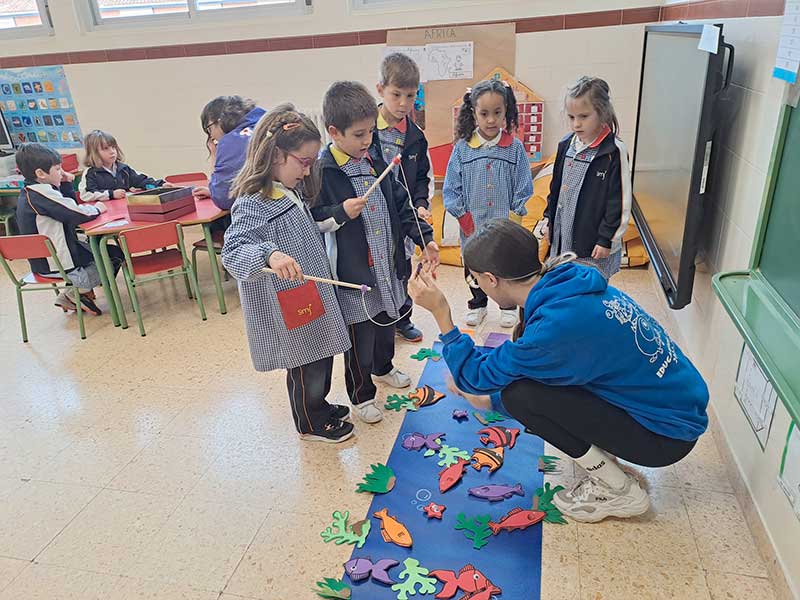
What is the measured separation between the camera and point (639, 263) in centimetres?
362

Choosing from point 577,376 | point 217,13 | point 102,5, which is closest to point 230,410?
point 577,376

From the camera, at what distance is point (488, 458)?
2.03m

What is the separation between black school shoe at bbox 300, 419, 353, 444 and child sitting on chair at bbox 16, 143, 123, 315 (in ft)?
6.46

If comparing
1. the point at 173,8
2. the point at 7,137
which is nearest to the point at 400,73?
the point at 173,8

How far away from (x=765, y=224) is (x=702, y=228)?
719 mm

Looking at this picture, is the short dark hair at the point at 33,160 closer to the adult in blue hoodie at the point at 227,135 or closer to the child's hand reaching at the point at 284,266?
the adult in blue hoodie at the point at 227,135

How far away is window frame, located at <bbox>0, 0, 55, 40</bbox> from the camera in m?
4.57

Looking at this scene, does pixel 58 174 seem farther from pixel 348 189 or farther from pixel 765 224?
pixel 765 224

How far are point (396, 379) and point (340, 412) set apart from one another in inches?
13.8

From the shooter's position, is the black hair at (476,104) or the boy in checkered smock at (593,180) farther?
the black hair at (476,104)

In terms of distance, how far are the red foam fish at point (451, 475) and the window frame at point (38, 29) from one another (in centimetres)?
475

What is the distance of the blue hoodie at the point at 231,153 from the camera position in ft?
10.2

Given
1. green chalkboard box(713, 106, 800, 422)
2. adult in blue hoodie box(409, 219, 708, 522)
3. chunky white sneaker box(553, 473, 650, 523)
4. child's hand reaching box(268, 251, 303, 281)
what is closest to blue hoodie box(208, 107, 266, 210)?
child's hand reaching box(268, 251, 303, 281)

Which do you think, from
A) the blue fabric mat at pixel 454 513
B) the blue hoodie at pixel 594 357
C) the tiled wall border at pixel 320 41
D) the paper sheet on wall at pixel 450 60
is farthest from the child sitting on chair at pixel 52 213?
the blue hoodie at pixel 594 357
